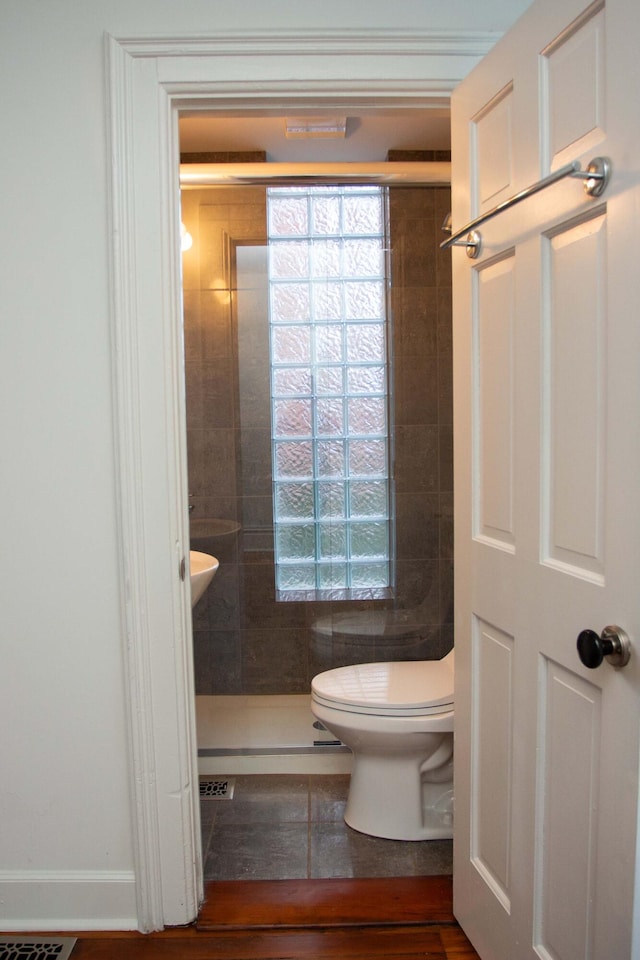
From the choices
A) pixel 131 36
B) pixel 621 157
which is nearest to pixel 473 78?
pixel 621 157

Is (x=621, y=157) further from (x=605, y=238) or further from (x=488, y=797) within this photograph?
(x=488, y=797)

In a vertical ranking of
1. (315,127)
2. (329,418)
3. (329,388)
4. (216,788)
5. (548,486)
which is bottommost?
(216,788)

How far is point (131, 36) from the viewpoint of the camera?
61.2 inches

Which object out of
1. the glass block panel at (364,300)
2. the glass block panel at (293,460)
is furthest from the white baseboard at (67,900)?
the glass block panel at (364,300)

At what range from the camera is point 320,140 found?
9.02 feet

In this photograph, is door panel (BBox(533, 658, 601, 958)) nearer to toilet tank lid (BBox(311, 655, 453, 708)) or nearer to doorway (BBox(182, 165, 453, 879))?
toilet tank lid (BBox(311, 655, 453, 708))

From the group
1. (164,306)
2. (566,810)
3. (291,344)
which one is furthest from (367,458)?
(566,810)

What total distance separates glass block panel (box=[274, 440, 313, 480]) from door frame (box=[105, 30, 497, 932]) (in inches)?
41.1

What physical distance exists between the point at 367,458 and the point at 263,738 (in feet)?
3.66

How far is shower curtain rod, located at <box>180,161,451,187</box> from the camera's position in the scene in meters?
2.23

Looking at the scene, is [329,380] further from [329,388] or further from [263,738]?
[263,738]

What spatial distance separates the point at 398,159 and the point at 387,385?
0.97 meters

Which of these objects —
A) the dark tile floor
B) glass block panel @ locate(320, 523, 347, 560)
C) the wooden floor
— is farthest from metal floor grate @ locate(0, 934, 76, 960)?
glass block panel @ locate(320, 523, 347, 560)

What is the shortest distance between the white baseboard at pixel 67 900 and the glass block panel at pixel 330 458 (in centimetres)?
148
